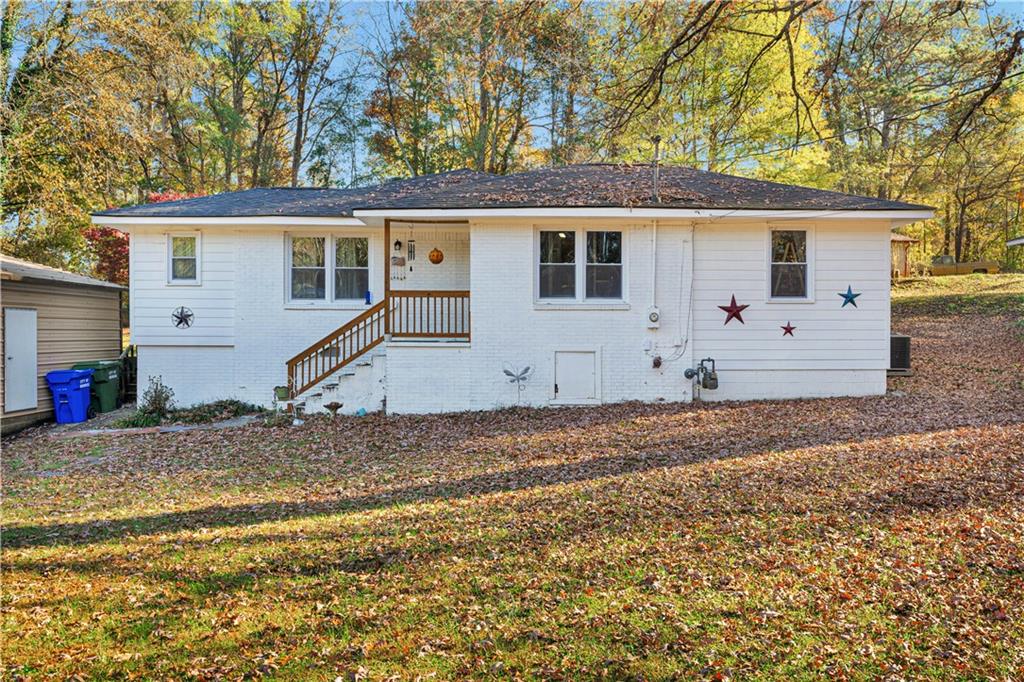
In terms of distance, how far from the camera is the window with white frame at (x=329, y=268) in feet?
42.2

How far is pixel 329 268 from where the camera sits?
1284cm

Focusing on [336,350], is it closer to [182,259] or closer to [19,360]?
[182,259]

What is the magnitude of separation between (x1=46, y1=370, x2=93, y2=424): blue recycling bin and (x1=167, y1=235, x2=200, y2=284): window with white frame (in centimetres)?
277

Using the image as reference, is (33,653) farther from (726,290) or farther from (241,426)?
(726,290)

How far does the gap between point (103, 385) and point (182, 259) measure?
3.38 meters

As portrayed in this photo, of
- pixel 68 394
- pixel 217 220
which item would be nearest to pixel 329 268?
pixel 217 220

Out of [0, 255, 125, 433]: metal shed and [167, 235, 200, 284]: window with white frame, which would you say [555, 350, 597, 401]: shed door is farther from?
[0, 255, 125, 433]: metal shed

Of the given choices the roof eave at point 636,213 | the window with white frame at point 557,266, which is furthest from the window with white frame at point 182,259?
the window with white frame at point 557,266

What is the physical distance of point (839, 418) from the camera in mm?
9375

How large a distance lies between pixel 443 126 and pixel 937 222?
2966cm

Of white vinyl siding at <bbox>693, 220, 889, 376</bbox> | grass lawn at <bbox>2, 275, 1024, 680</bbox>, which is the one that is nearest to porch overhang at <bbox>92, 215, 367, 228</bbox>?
grass lawn at <bbox>2, 275, 1024, 680</bbox>

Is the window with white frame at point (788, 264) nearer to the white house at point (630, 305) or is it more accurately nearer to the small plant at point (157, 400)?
the white house at point (630, 305)

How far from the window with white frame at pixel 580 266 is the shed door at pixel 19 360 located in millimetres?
9928

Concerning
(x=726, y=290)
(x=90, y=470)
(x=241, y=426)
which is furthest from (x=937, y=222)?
(x=90, y=470)
